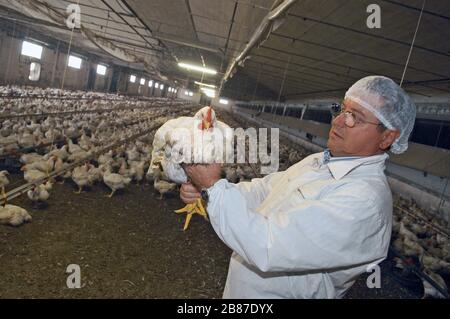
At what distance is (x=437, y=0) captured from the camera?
329 centimetres

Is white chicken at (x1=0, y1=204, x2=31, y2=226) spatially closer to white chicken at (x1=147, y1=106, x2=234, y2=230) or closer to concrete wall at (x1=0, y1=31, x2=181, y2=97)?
white chicken at (x1=147, y1=106, x2=234, y2=230)

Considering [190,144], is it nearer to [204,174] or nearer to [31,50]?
[204,174]

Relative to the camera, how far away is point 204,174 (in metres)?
1.36

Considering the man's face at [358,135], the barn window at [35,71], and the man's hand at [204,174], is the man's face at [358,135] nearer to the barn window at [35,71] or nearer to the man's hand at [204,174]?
the man's hand at [204,174]

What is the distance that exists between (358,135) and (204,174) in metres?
0.74

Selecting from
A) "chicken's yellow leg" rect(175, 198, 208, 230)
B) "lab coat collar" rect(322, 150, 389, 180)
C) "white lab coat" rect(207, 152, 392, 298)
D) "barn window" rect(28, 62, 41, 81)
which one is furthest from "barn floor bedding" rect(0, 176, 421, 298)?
"barn window" rect(28, 62, 41, 81)

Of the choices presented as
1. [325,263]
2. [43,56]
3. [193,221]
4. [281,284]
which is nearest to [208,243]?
[193,221]

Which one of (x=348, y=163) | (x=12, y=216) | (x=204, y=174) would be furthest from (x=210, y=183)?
(x=12, y=216)

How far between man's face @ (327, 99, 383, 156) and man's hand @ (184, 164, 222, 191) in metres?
0.61

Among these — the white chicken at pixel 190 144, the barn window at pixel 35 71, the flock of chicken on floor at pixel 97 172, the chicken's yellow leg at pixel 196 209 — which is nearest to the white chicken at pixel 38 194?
the flock of chicken on floor at pixel 97 172

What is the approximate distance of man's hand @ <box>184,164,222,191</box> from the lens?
135cm

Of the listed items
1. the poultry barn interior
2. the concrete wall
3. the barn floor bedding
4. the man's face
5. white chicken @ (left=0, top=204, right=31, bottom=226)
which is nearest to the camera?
the man's face

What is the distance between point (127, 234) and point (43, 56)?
19561 millimetres

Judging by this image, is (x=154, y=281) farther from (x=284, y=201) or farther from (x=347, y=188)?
(x=347, y=188)
